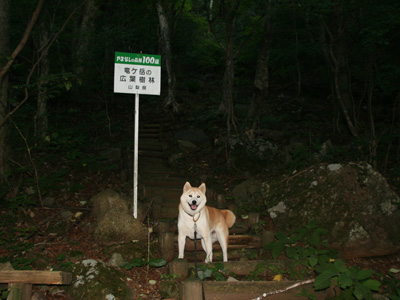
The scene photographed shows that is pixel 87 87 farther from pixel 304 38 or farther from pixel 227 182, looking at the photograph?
pixel 304 38

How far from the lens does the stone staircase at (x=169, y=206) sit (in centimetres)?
532

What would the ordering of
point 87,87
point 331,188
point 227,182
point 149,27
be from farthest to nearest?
point 149,27, point 87,87, point 227,182, point 331,188

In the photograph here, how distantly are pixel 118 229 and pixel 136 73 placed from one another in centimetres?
301

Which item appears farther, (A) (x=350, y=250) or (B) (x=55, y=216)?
(B) (x=55, y=216)

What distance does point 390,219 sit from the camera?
562 cm

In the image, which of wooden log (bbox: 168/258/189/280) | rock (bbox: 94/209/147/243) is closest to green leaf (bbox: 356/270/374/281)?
wooden log (bbox: 168/258/189/280)

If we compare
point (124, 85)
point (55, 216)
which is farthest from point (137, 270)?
point (124, 85)

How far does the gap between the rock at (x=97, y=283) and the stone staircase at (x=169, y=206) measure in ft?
3.02

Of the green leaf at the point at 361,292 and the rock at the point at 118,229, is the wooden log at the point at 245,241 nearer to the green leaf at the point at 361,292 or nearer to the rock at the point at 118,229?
the rock at the point at 118,229

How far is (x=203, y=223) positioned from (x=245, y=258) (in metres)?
1.15

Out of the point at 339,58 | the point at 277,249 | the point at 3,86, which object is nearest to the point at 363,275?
the point at 277,249

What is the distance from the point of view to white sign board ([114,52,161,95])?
6.07m

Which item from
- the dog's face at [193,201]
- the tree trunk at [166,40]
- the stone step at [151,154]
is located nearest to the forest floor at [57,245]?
the dog's face at [193,201]

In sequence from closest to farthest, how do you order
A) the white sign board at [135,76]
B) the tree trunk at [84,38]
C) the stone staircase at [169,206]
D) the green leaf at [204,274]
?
the green leaf at [204,274] → the stone staircase at [169,206] → the white sign board at [135,76] → the tree trunk at [84,38]
